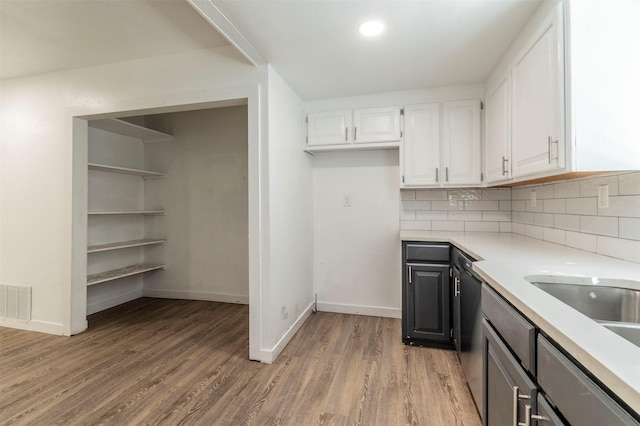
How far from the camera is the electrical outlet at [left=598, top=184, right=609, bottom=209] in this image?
60.2 inches

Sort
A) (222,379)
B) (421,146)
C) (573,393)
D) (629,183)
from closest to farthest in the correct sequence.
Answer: (573,393), (629,183), (222,379), (421,146)

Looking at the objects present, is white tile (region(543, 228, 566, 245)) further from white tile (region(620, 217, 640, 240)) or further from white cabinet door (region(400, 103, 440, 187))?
white cabinet door (region(400, 103, 440, 187))

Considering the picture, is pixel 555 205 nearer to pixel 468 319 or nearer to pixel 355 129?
pixel 468 319

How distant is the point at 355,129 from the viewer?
2832mm

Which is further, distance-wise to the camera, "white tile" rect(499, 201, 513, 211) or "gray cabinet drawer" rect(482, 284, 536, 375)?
"white tile" rect(499, 201, 513, 211)

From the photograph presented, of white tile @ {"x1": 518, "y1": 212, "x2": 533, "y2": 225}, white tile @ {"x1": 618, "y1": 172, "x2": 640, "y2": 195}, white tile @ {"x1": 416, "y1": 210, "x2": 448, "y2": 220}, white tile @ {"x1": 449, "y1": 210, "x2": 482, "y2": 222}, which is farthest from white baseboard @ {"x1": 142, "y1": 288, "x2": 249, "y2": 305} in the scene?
white tile @ {"x1": 618, "y1": 172, "x2": 640, "y2": 195}

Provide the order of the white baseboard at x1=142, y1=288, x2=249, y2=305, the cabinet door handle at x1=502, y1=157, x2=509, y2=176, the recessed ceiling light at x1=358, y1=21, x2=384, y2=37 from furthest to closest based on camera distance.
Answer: the white baseboard at x1=142, y1=288, x2=249, y2=305 → the cabinet door handle at x1=502, y1=157, x2=509, y2=176 → the recessed ceiling light at x1=358, y1=21, x2=384, y2=37

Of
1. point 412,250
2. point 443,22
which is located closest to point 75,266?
point 412,250

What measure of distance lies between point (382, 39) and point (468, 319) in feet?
6.22

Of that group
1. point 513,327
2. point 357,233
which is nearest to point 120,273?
point 357,233

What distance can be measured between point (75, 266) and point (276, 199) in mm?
2073

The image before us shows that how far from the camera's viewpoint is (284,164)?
2.47 metres

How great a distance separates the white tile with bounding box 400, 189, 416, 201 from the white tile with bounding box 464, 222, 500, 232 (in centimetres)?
57

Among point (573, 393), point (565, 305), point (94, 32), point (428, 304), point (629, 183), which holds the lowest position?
point (428, 304)
